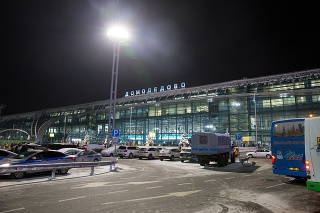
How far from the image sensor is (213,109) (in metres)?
61.5

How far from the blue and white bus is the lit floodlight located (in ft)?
63.8

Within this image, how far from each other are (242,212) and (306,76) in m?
48.0

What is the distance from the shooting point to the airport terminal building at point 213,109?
5113 centimetres

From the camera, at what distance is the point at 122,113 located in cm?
7825

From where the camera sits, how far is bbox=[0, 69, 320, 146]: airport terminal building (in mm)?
51128

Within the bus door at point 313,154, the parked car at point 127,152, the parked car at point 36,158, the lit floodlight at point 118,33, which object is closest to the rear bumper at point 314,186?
the bus door at point 313,154

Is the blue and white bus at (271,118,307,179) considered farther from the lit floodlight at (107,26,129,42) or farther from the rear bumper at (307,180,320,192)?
the lit floodlight at (107,26,129,42)

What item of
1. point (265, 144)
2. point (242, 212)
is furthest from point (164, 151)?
point (265, 144)

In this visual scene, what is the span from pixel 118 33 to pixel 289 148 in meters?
20.8

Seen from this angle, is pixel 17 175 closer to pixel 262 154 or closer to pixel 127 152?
pixel 127 152

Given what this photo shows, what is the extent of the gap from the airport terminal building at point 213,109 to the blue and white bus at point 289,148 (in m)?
33.3

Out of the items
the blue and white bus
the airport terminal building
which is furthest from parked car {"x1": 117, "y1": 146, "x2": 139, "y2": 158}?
the blue and white bus

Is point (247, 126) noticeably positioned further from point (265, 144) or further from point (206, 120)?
point (206, 120)

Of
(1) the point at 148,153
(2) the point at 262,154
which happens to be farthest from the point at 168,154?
(2) the point at 262,154
